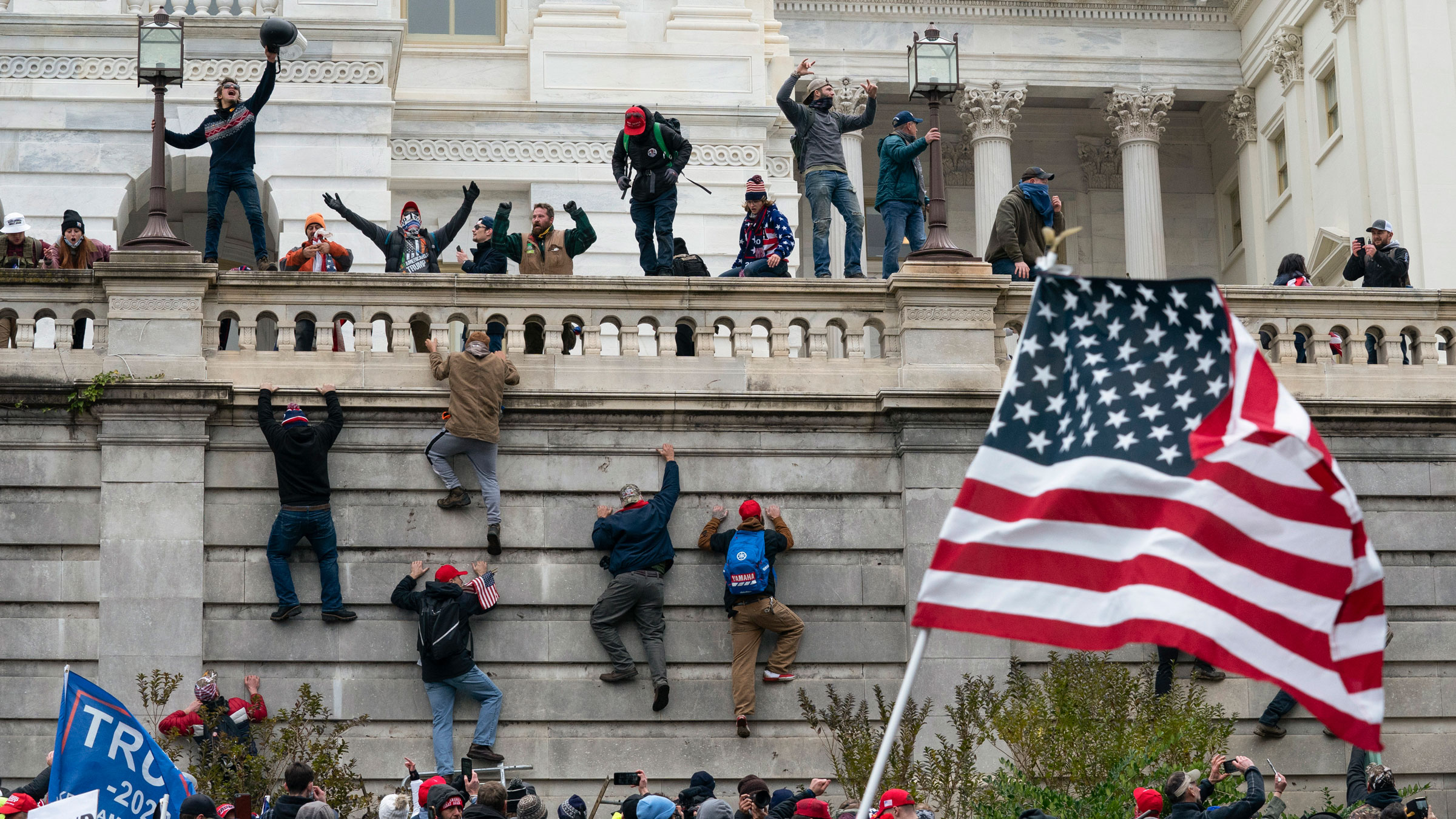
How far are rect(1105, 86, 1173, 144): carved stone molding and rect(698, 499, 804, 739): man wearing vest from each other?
27257 mm

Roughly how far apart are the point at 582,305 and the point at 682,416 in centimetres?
153

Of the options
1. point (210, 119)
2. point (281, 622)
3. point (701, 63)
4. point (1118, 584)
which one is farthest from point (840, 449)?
point (701, 63)

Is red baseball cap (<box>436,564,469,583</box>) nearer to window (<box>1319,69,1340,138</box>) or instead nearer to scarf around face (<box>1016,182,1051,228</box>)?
scarf around face (<box>1016,182,1051,228</box>)

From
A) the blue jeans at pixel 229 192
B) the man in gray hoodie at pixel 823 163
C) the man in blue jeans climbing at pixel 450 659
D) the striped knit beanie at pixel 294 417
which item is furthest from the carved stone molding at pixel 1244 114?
the striped knit beanie at pixel 294 417

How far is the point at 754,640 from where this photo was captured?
19.4 metres

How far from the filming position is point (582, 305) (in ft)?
66.7

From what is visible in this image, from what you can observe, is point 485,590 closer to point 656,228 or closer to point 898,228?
point 656,228

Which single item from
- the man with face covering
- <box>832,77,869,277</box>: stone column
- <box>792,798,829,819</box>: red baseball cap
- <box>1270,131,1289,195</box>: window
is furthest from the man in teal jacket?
<box>1270,131,1289,195</box>: window

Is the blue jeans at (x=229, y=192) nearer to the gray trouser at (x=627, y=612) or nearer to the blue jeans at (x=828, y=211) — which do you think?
the gray trouser at (x=627, y=612)

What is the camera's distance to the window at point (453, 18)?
34.2m

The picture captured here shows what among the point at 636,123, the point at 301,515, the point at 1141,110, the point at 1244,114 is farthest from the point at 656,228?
the point at 1244,114

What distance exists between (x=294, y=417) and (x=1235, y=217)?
32.6 m

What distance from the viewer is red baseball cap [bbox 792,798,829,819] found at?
559 inches

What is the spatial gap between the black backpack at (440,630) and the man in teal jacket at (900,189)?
20.6ft
